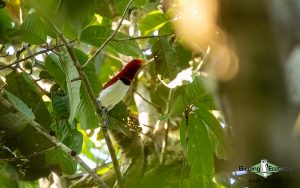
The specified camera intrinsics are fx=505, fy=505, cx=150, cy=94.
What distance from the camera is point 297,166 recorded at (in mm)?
533

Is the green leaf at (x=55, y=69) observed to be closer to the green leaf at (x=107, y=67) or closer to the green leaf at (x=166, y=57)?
the green leaf at (x=166, y=57)

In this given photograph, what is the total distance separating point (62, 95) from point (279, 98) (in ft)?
7.04

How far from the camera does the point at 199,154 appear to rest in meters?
2.27

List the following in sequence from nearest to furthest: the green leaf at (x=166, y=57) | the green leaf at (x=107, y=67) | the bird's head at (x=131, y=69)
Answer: the green leaf at (x=166, y=57) → the bird's head at (x=131, y=69) → the green leaf at (x=107, y=67)

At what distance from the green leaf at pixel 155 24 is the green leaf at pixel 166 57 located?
5.9 inches

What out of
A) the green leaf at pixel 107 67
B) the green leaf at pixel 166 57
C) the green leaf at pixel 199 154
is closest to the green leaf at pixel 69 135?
the green leaf at pixel 199 154

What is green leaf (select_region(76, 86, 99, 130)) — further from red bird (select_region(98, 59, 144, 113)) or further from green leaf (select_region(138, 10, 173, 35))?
green leaf (select_region(138, 10, 173, 35))

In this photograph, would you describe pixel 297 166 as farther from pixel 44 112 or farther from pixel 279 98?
pixel 44 112

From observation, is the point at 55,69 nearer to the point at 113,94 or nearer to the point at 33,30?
the point at 33,30

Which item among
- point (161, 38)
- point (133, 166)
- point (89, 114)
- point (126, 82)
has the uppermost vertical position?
point (161, 38)

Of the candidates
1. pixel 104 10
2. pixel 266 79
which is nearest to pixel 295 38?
pixel 266 79

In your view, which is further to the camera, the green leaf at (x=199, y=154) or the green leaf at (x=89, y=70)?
the green leaf at (x=89, y=70)

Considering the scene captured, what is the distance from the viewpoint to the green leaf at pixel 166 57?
10.7ft

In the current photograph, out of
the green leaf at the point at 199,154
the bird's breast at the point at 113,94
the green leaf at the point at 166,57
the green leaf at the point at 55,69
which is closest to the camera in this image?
the green leaf at the point at 199,154
